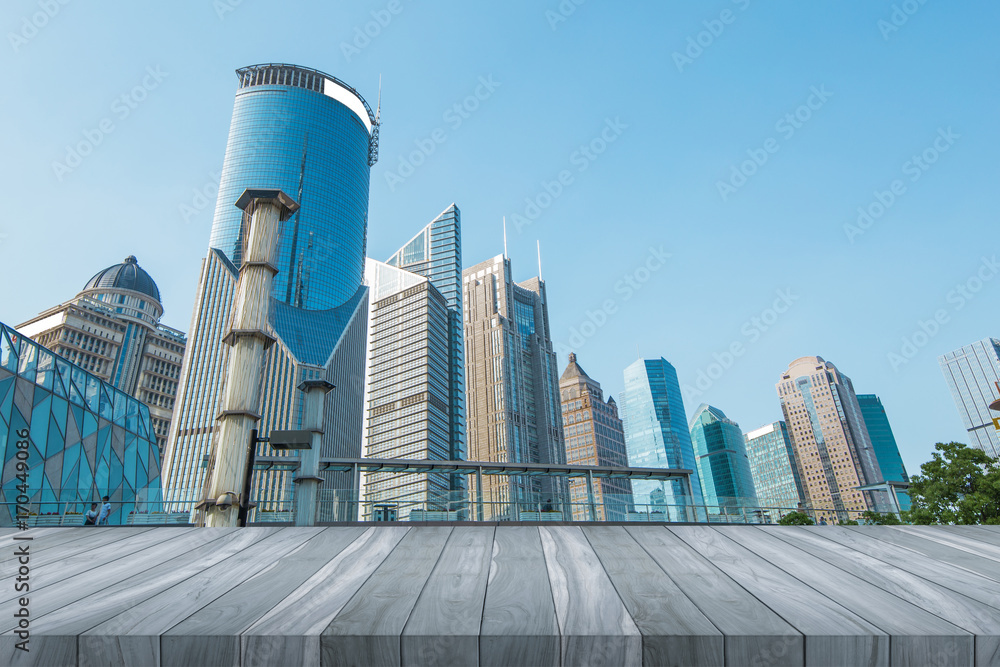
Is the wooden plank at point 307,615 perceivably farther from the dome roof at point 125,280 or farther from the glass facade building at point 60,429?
the dome roof at point 125,280

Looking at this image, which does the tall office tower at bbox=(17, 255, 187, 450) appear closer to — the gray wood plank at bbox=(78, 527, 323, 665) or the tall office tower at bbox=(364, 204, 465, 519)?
the tall office tower at bbox=(364, 204, 465, 519)

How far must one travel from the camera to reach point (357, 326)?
571 feet

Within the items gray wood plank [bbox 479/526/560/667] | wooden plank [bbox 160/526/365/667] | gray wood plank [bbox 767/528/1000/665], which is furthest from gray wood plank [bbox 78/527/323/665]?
gray wood plank [bbox 767/528/1000/665]

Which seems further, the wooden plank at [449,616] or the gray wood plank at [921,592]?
the gray wood plank at [921,592]

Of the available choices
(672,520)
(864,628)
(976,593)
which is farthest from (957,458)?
(864,628)

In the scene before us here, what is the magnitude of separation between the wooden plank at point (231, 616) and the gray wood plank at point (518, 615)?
2798 mm

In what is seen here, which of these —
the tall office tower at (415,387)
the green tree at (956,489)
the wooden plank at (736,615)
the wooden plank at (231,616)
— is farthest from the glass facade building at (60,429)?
the tall office tower at (415,387)

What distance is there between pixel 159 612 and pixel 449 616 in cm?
372

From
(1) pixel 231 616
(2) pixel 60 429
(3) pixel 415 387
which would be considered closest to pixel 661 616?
(1) pixel 231 616

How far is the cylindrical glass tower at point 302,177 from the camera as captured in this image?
548 feet

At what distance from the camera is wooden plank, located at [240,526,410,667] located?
22.4 feet

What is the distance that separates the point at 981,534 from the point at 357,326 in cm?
16905

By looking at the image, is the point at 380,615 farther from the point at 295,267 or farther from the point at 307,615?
the point at 295,267

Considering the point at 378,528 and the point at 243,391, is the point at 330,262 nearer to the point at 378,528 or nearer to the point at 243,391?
the point at 243,391
